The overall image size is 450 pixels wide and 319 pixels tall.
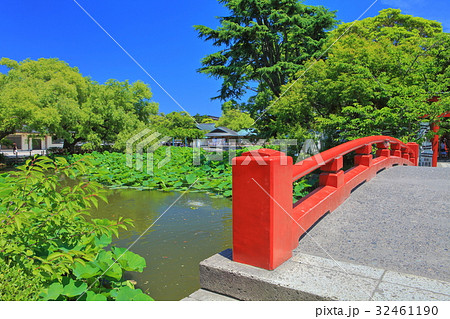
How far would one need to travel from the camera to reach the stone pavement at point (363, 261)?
2.05 m

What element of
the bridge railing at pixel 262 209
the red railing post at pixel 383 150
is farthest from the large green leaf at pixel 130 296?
the red railing post at pixel 383 150

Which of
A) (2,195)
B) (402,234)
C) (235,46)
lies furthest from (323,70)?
(2,195)

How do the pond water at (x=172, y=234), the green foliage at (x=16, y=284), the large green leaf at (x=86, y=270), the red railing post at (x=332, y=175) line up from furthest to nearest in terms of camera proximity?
the red railing post at (x=332, y=175) < the pond water at (x=172, y=234) < the large green leaf at (x=86, y=270) < the green foliage at (x=16, y=284)

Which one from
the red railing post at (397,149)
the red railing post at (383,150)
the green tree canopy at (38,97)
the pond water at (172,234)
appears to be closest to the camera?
the pond water at (172,234)

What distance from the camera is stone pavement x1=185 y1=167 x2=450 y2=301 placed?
6.73 ft

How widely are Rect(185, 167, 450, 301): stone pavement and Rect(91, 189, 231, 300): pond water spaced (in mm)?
1241

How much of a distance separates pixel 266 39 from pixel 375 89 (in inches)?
316

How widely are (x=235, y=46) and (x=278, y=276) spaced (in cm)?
1625

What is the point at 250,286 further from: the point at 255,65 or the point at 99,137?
the point at 99,137

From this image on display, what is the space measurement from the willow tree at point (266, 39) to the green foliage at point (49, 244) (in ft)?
47.9

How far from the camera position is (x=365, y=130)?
10.3m

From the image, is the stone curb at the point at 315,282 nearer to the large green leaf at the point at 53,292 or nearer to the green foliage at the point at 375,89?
the large green leaf at the point at 53,292

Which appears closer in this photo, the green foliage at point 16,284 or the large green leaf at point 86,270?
the green foliage at point 16,284

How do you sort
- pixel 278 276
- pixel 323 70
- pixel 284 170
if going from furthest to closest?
pixel 323 70
pixel 284 170
pixel 278 276
